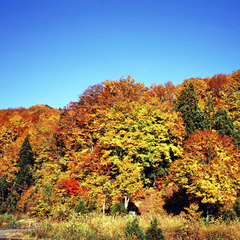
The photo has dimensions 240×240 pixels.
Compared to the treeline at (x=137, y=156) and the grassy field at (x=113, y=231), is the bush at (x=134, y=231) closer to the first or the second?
the grassy field at (x=113, y=231)

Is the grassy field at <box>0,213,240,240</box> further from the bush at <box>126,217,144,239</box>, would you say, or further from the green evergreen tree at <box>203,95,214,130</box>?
the green evergreen tree at <box>203,95,214,130</box>

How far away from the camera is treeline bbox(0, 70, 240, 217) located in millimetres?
20328

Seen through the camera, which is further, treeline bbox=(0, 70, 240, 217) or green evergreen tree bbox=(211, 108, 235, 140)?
green evergreen tree bbox=(211, 108, 235, 140)

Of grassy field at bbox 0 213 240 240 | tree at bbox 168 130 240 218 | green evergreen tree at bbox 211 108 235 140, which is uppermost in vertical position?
green evergreen tree at bbox 211 108 235 140

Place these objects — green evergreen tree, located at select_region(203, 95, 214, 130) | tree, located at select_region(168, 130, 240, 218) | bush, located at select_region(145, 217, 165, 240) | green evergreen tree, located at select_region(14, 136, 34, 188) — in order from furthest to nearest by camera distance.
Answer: green evergreen tree, located at select_region(14, 136, 34, 188) < green evergreen tree, located at select_region(203, 95, 214, 130) < tree, located at select_region(168, 130, 240, 218) < bush, located at select_region(145, 217, 165, 240)

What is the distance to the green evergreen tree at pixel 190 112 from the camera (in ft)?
105

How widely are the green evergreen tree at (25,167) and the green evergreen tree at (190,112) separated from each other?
3152cm

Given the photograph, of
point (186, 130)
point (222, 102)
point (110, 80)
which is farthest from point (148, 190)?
point (222, 102)

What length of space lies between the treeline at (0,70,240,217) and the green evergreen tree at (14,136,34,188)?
3005 millimetres

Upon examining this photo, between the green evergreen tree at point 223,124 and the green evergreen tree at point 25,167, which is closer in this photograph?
the green evergreen tree at point 223,124

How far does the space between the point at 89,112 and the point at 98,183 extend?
41.4ft

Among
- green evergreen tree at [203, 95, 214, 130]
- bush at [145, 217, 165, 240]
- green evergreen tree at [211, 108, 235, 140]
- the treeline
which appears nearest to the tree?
the treeline

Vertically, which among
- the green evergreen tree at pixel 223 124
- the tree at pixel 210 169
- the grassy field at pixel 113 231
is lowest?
the grassy field at pixel 113 231

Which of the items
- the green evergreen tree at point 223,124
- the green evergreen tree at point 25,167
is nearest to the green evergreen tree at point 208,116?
the green evergreen tree at point 223,124
